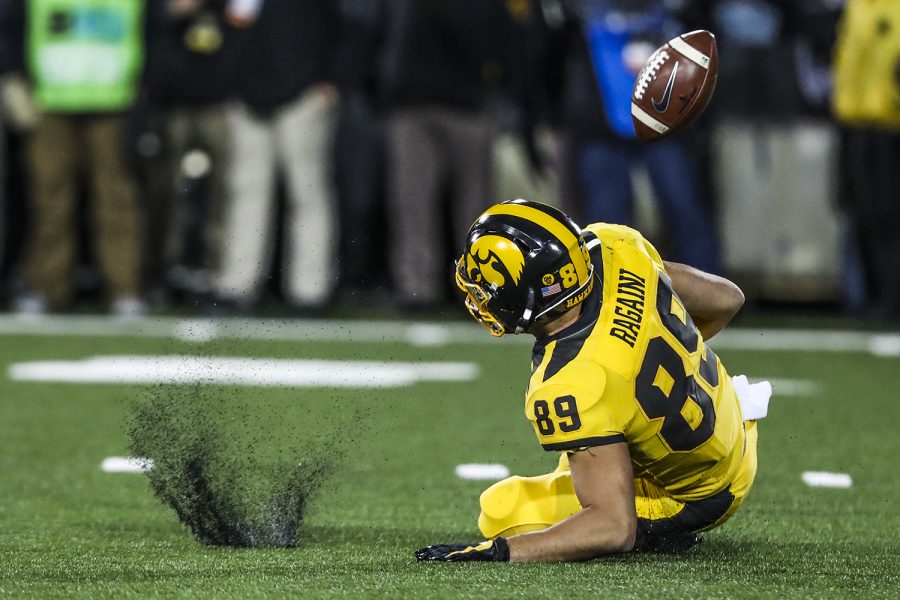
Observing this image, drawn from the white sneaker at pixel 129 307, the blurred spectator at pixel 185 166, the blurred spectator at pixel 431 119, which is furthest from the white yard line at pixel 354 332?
the blurred spectator at pixel 185 166

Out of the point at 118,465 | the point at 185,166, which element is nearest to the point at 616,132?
the point at 185,166

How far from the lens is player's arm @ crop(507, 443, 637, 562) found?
155 inches

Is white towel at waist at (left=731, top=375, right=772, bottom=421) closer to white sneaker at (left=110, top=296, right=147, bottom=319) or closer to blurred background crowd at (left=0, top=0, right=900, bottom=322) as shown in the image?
blurred background crowd at (left=0, top=0, right=900, bottom=322)

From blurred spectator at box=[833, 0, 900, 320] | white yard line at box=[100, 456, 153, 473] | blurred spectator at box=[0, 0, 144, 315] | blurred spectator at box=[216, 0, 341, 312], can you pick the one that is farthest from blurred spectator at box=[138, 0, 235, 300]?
white yard line at box=[100, 456, 153, 473]

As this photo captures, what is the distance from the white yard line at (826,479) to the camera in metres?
5.54

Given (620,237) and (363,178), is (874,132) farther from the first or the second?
(620,237)

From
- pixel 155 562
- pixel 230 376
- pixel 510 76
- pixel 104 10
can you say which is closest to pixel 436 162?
pixel 510 76

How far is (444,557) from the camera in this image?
13.4 ft

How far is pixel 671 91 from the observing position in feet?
15.3

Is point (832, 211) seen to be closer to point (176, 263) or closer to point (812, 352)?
point (812, 352)

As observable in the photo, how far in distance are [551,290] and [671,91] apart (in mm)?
944

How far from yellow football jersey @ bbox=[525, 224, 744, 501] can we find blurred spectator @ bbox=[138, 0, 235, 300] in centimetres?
743

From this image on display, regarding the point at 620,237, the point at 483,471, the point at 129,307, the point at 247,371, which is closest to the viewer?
the point at 620,237

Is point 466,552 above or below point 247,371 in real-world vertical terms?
above
